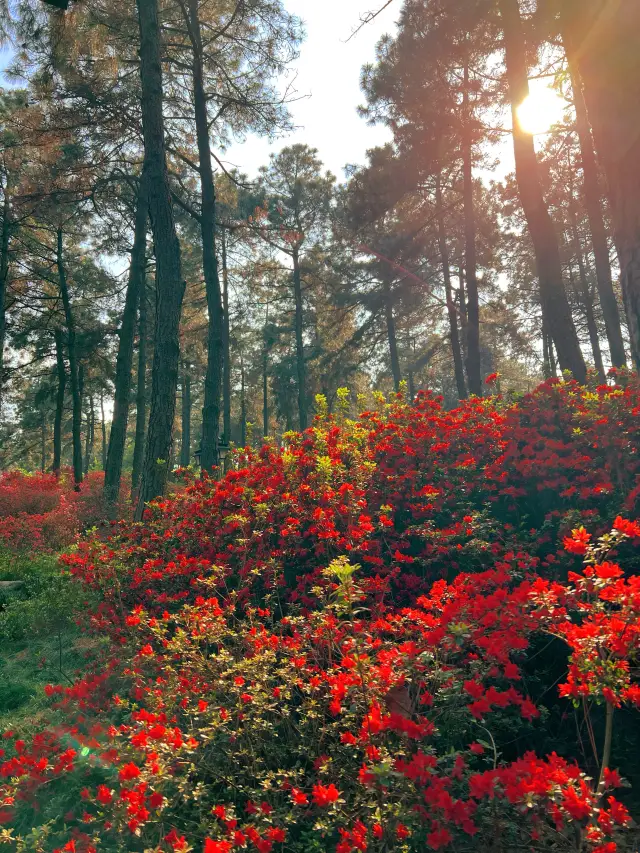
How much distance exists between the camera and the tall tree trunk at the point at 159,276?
7.25 metres

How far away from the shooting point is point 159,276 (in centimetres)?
762

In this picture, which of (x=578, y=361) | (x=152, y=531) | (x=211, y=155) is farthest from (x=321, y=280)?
(x=152, y=531)

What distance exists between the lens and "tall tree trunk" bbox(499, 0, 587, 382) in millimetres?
6754

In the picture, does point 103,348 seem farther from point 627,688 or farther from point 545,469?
point 627,688

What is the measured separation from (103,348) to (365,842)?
1675 centimetres

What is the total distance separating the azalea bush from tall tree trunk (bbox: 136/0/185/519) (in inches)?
83.3

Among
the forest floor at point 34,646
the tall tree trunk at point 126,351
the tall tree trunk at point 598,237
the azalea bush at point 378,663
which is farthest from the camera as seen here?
the tall tree trunk at point 126,351

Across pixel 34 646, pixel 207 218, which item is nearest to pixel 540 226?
pixel 207 218

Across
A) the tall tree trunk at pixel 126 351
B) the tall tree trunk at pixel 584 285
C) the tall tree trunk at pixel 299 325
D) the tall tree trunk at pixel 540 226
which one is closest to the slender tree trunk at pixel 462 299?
the tall tree trunk at pixel 584 285

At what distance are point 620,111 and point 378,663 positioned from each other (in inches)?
136

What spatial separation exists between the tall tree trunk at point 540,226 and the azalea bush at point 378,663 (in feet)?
5.91

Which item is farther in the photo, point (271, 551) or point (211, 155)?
point (211, 155)

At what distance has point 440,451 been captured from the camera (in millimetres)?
4777

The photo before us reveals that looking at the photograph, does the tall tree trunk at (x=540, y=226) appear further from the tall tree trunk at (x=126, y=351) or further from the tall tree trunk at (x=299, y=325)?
the tall tree trunk at (x=299, y=325)
